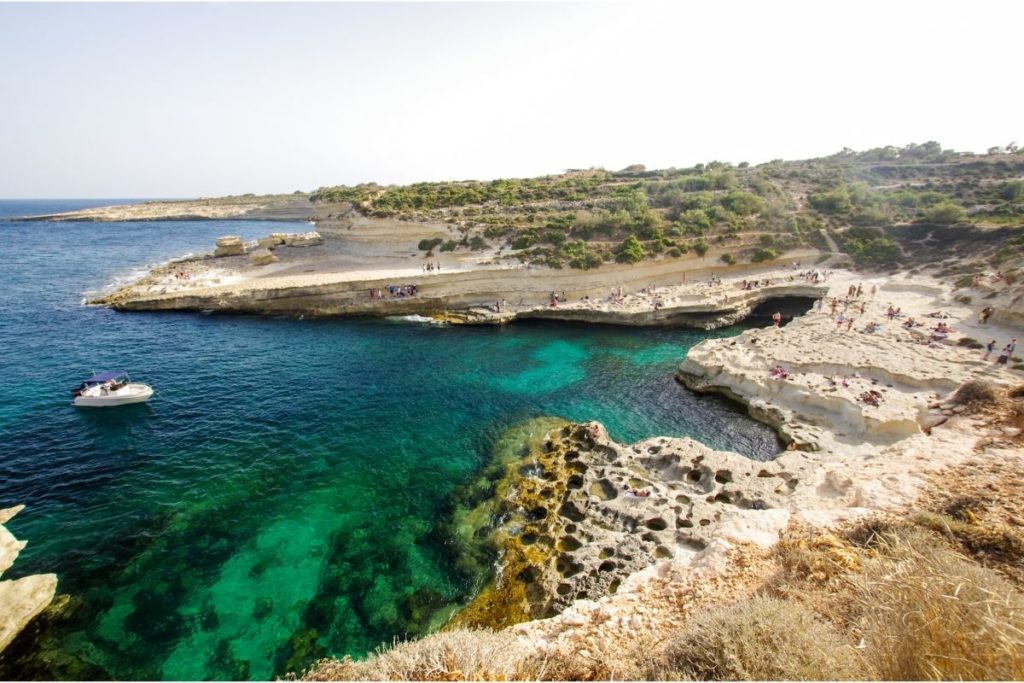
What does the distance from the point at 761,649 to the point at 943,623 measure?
6.06 feet

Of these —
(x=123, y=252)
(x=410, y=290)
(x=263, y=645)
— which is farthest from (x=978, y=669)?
(x=123, y=252)

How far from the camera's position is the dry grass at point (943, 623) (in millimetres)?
4043

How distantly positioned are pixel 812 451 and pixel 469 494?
42.8ft

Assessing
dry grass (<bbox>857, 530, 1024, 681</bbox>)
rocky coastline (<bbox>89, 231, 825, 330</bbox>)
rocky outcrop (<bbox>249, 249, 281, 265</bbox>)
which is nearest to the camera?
dry grass (<bbox>857, 530, 1024, 681</bbox>)

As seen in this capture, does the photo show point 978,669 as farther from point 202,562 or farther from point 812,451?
point 202,562

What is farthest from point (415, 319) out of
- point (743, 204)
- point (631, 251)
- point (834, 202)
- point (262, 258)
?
point (834, 202)

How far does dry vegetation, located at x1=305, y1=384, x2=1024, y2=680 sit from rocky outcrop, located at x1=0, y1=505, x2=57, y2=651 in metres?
9.84

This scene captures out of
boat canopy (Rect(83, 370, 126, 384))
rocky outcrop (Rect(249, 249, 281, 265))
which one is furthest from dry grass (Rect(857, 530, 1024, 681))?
rocky outcrop (Rect(249, 249, 281, 265))

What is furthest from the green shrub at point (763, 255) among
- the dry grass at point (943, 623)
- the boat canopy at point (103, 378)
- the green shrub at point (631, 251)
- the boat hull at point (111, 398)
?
the boat canopy at point (103, 378)

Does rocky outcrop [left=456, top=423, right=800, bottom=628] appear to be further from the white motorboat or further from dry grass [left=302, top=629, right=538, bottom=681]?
the white motorboat

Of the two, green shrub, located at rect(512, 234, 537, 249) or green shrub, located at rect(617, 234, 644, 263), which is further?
green shrub, located at rect(512, 234, 537, 249)

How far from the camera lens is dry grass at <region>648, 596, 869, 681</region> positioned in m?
4.88

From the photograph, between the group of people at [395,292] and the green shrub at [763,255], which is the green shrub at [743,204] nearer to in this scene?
the green shrub at [763,255]

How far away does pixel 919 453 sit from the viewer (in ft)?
42.7
